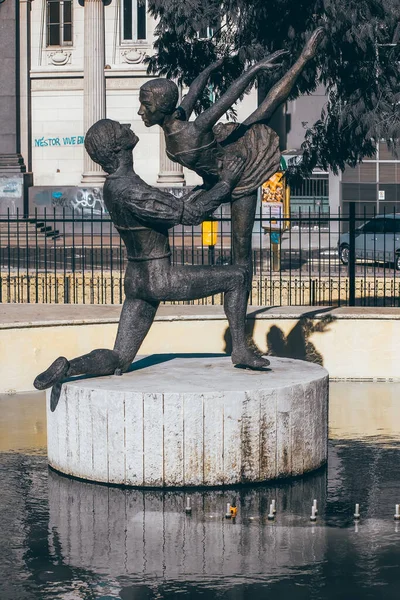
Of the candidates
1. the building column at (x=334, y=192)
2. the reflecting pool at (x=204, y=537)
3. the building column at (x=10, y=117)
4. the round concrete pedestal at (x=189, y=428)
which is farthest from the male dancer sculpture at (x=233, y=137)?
the building column at (x=10, y=117)

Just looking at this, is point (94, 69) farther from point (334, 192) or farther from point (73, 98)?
point (334, 192)

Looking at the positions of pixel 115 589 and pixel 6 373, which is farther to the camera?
pixel 6 373

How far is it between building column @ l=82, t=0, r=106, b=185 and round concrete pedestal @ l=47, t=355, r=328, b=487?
33.5 metres

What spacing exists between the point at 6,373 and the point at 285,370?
4464mm

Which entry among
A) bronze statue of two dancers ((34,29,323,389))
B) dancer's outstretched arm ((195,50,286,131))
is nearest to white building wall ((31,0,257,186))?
bronze statue of two dancers ((34,29,323,389))

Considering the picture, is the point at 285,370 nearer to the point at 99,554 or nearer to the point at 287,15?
the point at 99,554

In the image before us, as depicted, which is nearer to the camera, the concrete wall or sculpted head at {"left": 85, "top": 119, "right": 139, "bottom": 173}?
sculpted head at {"left": 85, "top": 119, "right": 139, "bottom": 173}

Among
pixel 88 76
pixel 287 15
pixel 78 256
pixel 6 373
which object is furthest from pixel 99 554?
pixel 88 76

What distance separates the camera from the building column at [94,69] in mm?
43750

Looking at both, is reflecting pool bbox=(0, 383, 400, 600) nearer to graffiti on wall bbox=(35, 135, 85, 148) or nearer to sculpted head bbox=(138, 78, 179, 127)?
sculpted head bbox=(138, 78, 179, 127)

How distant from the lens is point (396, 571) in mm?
8539

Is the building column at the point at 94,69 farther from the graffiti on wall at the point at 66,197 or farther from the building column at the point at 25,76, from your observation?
the building column at the point at 25,76

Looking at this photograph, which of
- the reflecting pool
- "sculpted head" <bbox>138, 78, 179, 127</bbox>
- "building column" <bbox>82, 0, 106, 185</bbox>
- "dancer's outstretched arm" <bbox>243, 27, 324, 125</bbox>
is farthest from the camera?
"building column" <bbox>82, 0, 106, 185</bbox>

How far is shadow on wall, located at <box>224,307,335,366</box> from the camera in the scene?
1530 centimetres
